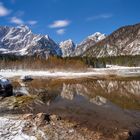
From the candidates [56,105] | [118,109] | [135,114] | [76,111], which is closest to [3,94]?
[56,105]

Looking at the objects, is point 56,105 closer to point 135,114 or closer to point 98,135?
point 135,114

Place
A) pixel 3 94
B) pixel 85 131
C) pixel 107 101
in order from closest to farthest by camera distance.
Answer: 1. pixel 85 131
2. pixel 107 101
3. pixel 3 94

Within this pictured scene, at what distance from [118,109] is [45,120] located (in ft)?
48.2

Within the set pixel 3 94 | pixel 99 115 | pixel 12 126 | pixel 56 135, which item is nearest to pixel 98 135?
pixel 56 135

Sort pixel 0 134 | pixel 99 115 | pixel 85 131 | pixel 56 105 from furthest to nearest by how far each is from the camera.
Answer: pixel 56 105 < pixel 99 115 < pixel 85 131 < pixel 0 134

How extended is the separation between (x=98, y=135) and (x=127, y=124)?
21.6 feet

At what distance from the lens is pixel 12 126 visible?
23.8 m

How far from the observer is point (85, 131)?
23219 millimetres

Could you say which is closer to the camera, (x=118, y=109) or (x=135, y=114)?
(x=135, y=114)

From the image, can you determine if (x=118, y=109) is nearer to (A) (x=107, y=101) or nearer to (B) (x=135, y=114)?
(B) (x=135, y=114)

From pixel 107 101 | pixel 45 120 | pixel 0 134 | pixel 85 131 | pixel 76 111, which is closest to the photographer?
pixel 0 134

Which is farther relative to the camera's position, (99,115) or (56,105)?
(56,105)

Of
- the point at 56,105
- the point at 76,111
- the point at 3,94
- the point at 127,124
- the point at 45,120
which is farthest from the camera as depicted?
the point at 3,94

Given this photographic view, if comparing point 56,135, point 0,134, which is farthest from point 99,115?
point 0,134
